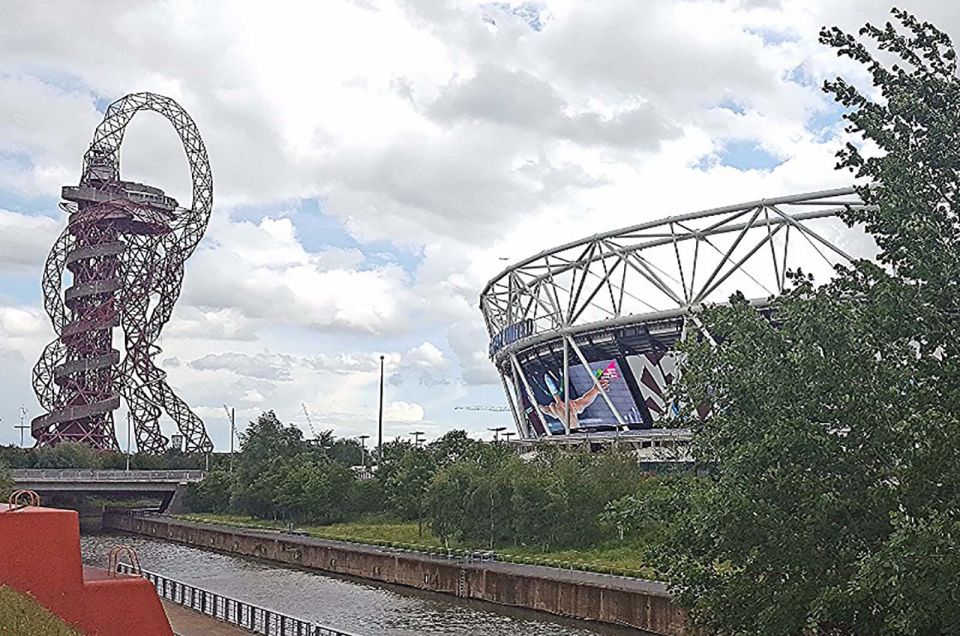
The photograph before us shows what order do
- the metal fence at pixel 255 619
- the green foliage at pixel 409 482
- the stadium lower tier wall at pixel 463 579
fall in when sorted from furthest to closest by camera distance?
the green foliage at pixel 409 482 < the stadium lower tier wall at pixel 463 579 < the metal fence at pixel 255 619

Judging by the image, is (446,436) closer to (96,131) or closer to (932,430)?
(96,131)

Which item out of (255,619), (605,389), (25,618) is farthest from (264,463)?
(25,618)

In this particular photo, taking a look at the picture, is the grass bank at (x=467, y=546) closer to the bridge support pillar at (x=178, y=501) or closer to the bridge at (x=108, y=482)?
the bridge at (x=108, y=482)

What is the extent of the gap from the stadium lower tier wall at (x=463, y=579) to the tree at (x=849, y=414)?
44.2ft

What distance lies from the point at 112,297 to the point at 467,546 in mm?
58211

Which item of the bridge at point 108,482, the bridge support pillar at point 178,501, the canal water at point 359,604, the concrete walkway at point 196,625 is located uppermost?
the bridge at point 108,482

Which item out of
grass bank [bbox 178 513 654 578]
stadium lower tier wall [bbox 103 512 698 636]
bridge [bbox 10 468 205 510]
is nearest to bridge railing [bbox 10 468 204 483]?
bridge [bbox 10 468 205 510]

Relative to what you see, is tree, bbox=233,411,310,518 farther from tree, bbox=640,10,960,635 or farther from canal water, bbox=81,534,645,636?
tree, bbox=640,10,960,635

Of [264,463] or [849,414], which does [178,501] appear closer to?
[264,463]

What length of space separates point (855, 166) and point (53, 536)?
13.5 m

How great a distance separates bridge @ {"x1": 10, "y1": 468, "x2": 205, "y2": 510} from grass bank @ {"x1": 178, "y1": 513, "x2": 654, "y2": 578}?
8.93 meters

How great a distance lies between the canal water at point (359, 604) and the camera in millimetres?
32844

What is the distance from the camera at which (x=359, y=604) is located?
3859 cm

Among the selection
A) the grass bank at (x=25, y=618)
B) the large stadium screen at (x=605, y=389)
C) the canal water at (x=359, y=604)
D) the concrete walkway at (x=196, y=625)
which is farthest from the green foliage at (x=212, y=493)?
the grass bank at (x=25, y=618)
